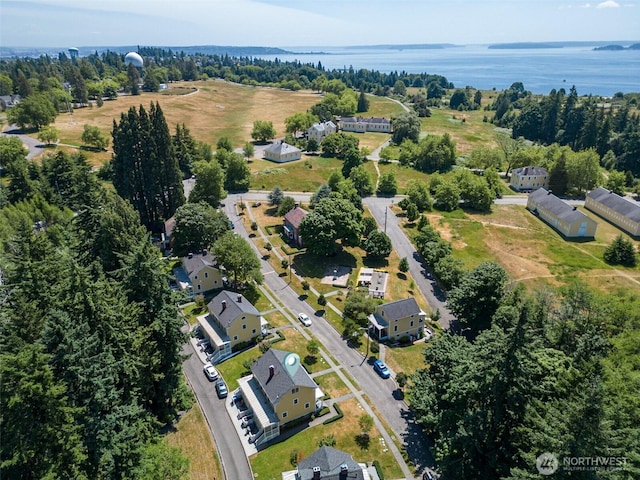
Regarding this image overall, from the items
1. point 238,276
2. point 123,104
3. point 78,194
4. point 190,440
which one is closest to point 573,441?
point 190,440

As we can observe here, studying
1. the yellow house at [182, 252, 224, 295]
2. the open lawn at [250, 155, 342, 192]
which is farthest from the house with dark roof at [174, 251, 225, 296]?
the open lawn at [250, 155, 342, 192]

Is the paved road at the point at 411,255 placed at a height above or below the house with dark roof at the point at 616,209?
below

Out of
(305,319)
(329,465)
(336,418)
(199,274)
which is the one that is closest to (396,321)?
(305,319)

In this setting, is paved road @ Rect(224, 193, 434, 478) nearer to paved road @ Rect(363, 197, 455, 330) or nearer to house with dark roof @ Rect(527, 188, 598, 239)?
paved road @ Rect(363, 197, 455, 330)

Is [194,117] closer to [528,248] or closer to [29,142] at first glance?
[29,142]

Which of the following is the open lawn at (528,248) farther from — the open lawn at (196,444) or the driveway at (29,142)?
the driveway at (29,142)

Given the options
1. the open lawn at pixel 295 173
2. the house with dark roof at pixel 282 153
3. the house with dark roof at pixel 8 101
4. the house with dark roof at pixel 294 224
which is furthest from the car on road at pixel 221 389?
the house with dark roof at pixel 8 101

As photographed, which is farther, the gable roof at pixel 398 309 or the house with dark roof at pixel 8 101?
the house with dark roof at pixel 8 101

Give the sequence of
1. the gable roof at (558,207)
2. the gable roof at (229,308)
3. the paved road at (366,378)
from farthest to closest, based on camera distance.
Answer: the gable roof at (558,207) → the gable roof at (229,308) → the paved road at (366,378)
